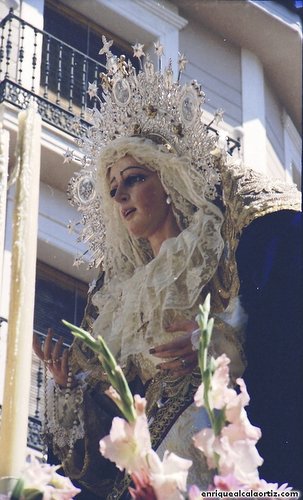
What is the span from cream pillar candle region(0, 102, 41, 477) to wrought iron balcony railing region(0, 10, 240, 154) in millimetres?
4907

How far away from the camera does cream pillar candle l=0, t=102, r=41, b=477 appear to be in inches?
145

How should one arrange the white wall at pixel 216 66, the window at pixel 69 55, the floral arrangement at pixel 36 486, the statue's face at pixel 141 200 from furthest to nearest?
the white wall at pixel 216 66, the window at pixel 69 55, the statue's face at pixel 141 200, the floral arrangement at pixel 36 486

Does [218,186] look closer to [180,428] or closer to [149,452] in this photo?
[180,428]

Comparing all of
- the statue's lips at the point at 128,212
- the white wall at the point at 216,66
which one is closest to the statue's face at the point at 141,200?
the statue's lips at the point at 128,212

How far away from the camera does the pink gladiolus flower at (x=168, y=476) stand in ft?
12.1

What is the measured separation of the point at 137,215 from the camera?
5496 mm

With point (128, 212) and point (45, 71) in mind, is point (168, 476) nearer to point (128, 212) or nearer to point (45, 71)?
point (128, 212)

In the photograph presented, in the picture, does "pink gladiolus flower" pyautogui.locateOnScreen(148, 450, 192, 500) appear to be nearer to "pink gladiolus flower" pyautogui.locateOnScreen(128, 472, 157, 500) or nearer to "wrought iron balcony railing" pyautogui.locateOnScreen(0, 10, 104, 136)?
"pink gladiolus flower" pyautogui.locateOnScreen(128, 472, 157, 500)

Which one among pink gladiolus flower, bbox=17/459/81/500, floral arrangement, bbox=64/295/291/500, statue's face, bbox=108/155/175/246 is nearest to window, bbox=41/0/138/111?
statue's face, bbox=108/155/175/246

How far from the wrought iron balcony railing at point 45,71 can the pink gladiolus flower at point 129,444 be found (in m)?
5.34

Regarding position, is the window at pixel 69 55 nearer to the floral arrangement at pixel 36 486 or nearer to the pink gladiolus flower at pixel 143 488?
the floral arrangement at pixel 36 486

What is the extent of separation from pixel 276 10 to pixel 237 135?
1.00 m

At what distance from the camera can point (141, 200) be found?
5.50m

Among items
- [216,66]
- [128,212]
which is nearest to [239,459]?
[128,212]
